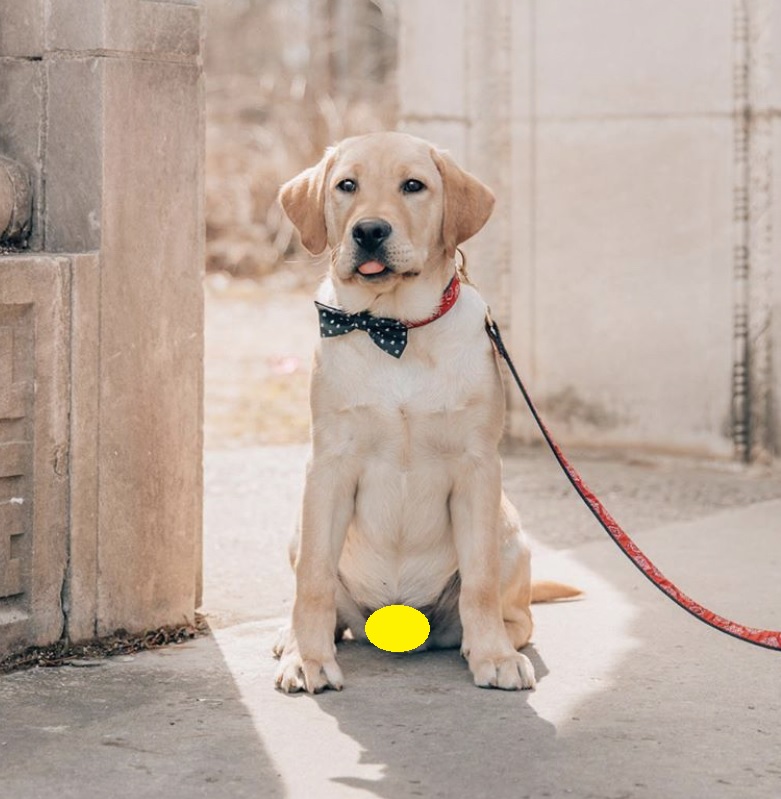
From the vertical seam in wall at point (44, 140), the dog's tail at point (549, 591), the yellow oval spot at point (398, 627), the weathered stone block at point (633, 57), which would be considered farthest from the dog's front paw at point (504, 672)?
the weathered stone block at point (633, 57)

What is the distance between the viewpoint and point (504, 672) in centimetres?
391

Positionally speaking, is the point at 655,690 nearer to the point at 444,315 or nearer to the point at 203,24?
the point at 444,315

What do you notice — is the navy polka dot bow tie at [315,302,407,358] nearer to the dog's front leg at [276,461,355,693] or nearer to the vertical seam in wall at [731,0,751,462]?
the dog's front leg at [276,461,355,693]

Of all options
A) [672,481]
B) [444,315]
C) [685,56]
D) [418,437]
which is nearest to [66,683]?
[418,437]

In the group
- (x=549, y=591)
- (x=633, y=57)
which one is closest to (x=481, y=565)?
(x=549, y=591)

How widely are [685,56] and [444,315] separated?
346cm

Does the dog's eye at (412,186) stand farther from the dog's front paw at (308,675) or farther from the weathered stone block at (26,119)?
the dog's front paw at (308,675)

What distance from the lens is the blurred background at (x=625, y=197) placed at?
6.96m

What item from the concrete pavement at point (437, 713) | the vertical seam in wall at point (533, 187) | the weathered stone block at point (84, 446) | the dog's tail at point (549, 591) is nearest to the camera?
the concrete pavement at point (437, 713)

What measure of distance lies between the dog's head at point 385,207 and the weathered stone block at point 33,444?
2.24 feet

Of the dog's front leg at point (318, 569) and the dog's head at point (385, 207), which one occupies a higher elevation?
the dog's head at point (385, 207)

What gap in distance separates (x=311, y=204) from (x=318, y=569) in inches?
37.3

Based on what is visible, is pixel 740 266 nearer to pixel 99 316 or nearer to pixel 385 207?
pixel 385 207

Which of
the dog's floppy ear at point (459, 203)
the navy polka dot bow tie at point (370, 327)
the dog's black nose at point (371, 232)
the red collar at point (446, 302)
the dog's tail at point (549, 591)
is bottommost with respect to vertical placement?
the dog's tail at point (549, 591)
